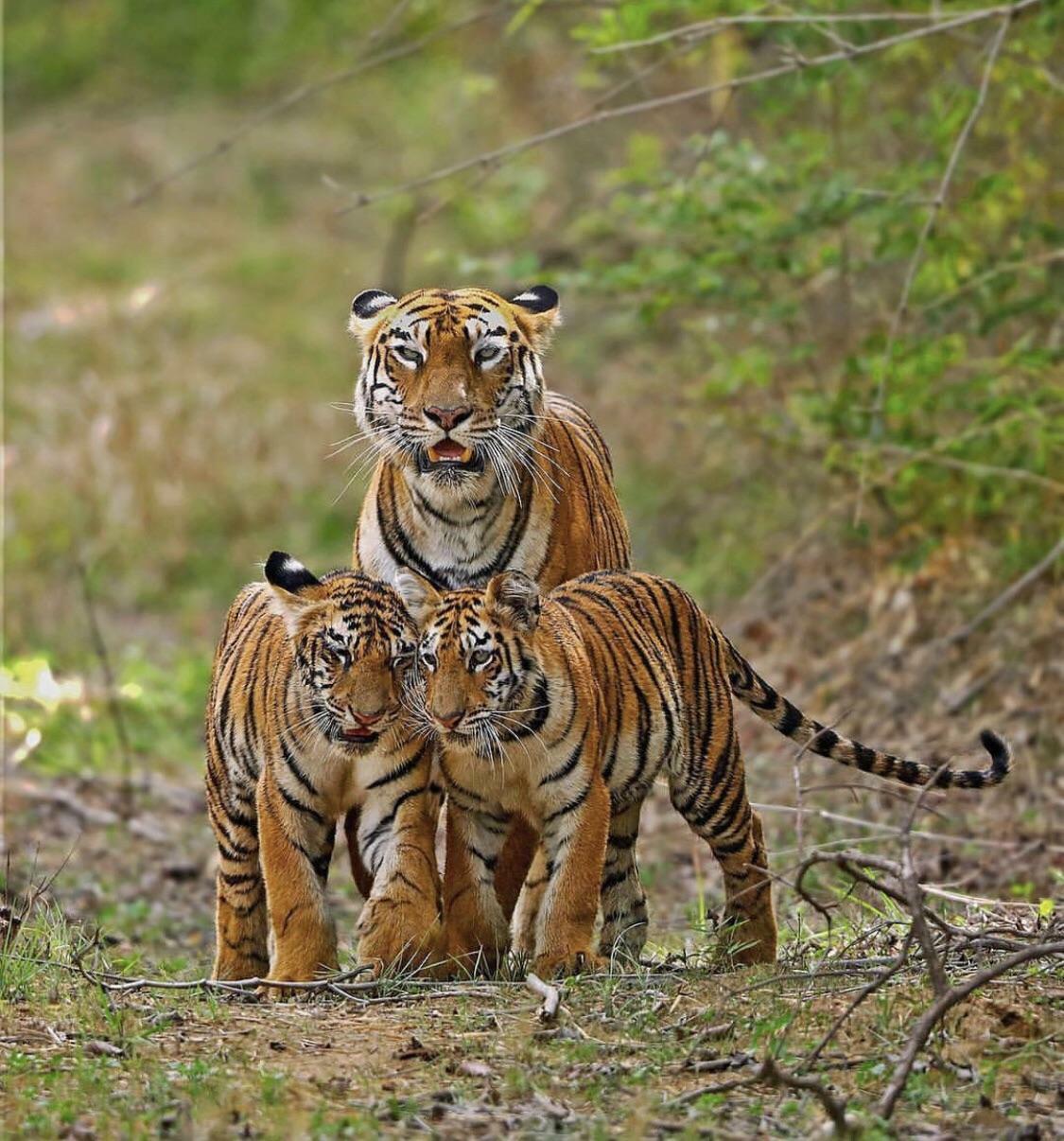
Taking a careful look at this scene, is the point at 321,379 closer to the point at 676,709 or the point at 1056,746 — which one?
the point at 1056,746

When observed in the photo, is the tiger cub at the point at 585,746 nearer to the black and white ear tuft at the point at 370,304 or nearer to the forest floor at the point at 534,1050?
the forest floor at the point at 534,1050

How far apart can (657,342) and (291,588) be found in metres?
8.27

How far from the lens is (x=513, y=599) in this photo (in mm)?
5379

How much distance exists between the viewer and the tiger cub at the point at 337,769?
5.41 meters

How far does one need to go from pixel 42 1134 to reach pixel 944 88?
6867 mm

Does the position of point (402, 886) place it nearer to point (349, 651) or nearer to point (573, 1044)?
point (349, 651)

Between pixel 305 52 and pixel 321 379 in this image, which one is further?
pixel 305 52

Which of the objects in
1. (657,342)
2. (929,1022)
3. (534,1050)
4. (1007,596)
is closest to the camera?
(929,1022)

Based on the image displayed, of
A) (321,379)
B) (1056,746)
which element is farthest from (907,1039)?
(321,379)

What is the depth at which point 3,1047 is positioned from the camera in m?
4.68

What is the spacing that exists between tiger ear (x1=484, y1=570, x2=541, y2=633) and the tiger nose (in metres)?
0.75

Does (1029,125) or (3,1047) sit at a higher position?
(1029,125)

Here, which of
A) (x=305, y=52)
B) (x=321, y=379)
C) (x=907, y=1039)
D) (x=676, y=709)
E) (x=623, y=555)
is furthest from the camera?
(x=305, y=52)

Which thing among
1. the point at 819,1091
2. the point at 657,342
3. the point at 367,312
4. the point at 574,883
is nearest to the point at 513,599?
the point at 574,883
